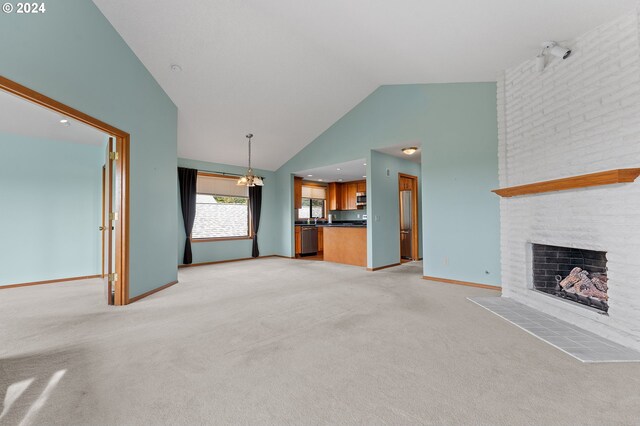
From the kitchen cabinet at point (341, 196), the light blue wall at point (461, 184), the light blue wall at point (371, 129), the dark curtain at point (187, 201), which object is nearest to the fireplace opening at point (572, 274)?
the light blue wall at point (461, 184)

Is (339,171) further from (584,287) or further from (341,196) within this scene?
(584,287)

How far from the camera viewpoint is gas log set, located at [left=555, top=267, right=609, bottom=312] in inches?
107

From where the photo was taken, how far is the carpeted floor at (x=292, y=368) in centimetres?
154

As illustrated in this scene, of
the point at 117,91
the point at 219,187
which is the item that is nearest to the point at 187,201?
the point at 219,187

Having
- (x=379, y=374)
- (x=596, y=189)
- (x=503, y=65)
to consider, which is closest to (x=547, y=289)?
(x=596, y=189)

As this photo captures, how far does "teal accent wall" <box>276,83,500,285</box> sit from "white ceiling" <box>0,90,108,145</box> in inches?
190

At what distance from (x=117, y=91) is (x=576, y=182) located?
5.20 meters

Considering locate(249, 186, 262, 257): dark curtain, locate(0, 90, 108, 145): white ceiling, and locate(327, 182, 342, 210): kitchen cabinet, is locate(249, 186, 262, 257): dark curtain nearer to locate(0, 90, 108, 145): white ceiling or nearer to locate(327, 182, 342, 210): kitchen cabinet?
locate(327, 182, 342, 210): kitchen cabinet

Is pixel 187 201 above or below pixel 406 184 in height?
below

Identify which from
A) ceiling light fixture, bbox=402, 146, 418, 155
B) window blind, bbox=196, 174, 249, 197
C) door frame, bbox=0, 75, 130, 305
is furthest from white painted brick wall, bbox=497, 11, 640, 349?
window blind, bbox=196, 174, 249, 197

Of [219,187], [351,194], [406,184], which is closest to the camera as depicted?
[219,187]

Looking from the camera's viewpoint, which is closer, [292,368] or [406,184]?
[292,368]

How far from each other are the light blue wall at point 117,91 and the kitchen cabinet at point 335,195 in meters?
5.62

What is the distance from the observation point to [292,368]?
1.99 metres
